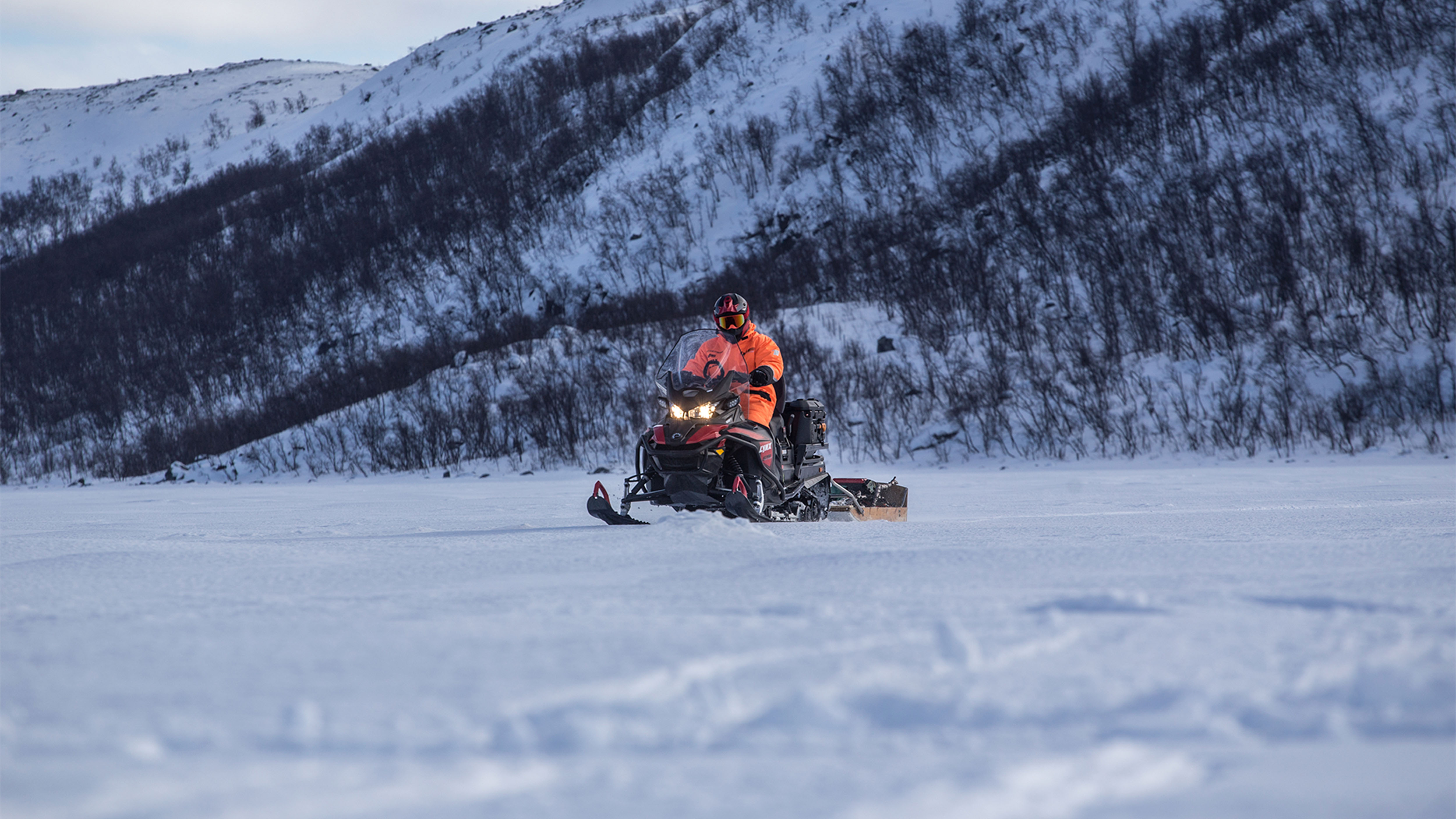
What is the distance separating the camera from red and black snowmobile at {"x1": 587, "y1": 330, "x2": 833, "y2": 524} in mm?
6031

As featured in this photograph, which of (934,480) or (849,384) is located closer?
(934,480)

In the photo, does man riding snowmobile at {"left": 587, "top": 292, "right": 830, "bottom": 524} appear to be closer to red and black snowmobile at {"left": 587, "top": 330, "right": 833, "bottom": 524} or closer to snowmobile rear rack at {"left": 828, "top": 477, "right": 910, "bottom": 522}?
red and black snowmobile at {"left": 587, "top": 330, "right": 833, "bottom": 524}

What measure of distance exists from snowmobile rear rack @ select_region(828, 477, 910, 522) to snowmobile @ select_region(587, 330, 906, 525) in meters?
0.61

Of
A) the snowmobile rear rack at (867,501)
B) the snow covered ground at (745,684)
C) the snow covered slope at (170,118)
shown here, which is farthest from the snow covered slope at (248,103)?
the snow covered ground at (745,684)

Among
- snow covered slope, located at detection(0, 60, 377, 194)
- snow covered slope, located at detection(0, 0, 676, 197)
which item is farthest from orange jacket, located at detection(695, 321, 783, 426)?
snow covered slope, located at detection(0, 60, 377, 194)

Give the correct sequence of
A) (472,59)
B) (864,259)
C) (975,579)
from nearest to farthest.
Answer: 1. (975,579)
2. (864,259)
3. (472,59)

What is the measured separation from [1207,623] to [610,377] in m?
16.9

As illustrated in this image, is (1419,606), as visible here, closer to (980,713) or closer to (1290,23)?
(980,713)

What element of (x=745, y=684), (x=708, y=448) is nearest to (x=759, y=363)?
(x=708, y=448)

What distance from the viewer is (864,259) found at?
2369cm

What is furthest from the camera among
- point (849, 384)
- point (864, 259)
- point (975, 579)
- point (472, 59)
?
point (472, 59)

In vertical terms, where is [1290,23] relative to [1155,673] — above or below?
above

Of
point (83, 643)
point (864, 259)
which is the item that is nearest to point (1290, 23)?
point (864, 259)

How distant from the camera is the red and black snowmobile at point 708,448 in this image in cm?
603
